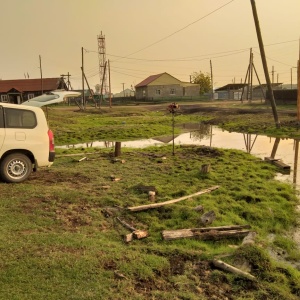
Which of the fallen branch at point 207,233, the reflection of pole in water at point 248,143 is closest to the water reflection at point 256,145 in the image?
the reflection of pole in water at point 248,143

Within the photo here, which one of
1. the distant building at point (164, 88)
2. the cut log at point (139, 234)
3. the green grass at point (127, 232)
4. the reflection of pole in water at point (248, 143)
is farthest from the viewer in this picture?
the distant building at point (164, 88)

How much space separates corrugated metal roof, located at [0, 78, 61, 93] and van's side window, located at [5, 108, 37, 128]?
5328 centimetres

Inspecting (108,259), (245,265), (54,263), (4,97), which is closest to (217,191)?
(245,265)

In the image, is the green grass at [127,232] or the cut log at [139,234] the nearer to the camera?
the green grass at [127,232]

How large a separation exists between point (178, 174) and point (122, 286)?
6.02 m

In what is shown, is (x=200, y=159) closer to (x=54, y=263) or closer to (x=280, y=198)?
(x=280, y=198)

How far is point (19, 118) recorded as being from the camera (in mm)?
8078

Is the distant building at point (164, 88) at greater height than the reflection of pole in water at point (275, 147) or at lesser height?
greater

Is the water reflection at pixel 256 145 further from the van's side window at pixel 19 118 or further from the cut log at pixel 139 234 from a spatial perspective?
the van's side window at pixel 19 118

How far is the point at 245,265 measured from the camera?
167 inches

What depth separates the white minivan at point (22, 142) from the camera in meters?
7.88

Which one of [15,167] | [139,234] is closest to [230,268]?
[139,234]

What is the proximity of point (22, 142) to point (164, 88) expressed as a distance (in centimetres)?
6467

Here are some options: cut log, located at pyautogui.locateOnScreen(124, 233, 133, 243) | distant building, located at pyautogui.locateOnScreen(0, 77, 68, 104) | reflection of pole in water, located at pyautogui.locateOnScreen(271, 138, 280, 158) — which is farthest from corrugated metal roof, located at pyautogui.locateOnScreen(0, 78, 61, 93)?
cut log, located at pyautogui.locateOnScreen(124, 233, 133, 243)
